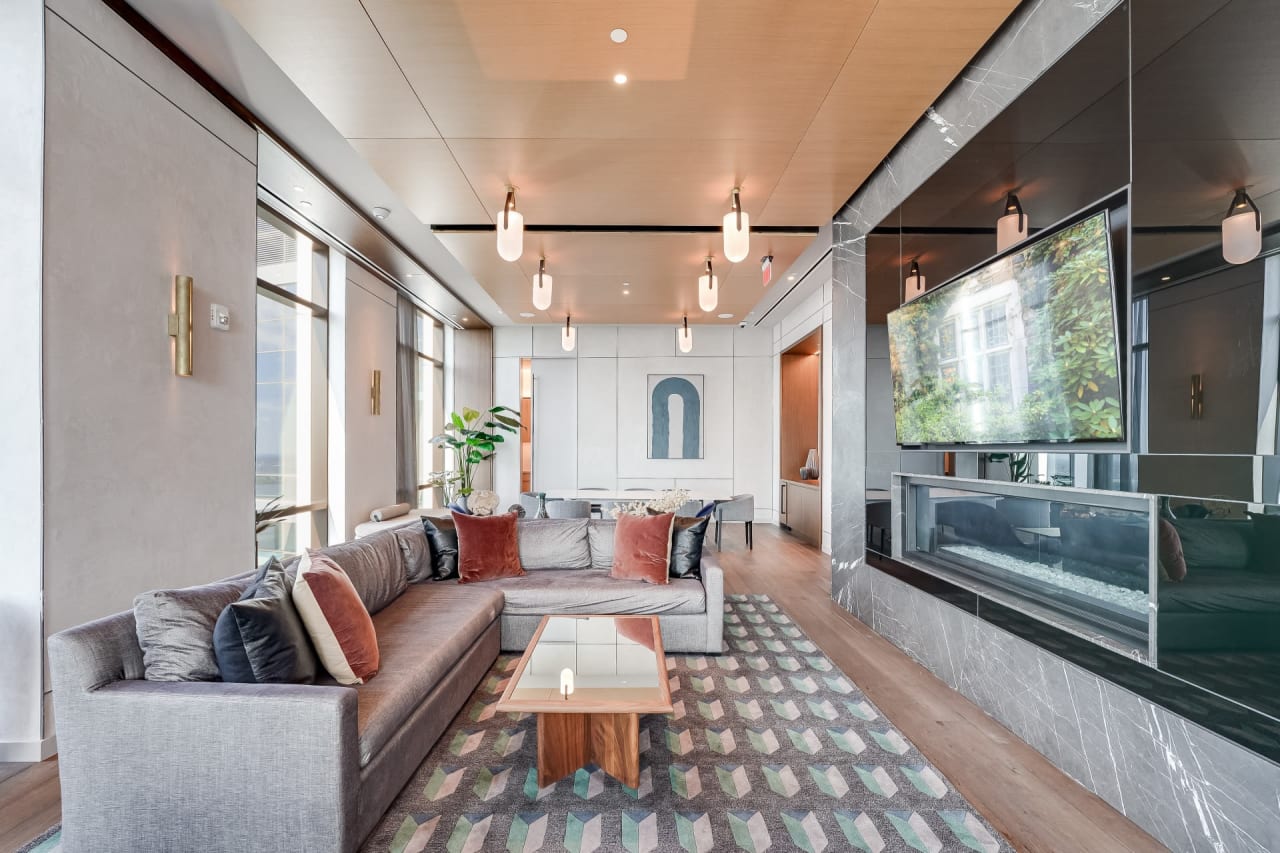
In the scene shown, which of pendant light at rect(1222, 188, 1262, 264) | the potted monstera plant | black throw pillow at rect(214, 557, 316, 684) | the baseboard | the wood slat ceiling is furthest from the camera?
the potted monstera plant

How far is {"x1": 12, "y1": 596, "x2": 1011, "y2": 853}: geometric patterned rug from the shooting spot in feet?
6.19

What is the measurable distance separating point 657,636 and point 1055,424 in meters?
1.90

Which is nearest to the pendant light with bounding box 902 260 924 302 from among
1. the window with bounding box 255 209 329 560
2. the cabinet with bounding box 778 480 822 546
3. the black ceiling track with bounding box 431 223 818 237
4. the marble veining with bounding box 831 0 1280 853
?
the marble veining with bounding box 831 0 1280 853

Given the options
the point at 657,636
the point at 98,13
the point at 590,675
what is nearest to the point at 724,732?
the point at 657,636

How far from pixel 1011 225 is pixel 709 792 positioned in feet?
8.77

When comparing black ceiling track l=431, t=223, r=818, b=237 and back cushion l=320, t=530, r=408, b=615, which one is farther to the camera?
black ceiling track l=431, t=223, r=818, b=237

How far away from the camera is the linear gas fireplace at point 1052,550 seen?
2.05 meters

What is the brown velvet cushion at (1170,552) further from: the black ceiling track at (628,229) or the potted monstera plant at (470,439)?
the potted monstera plant at (470,439)

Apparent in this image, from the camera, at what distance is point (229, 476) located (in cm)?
344

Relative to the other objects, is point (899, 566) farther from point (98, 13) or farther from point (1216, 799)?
point (98, 13)

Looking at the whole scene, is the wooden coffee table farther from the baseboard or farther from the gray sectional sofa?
the baseboard

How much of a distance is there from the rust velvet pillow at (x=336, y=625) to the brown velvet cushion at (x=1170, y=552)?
2.76 metres

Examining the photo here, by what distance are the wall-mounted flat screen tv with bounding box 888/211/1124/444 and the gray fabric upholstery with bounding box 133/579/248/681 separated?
3.10 m

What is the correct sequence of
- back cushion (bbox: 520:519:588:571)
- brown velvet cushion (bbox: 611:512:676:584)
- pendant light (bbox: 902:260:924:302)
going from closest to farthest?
pendant light (bbox: 902:260:924:302)
brown velvet cushion (bbox: 611:512:676:584)
back cushion (bbox: 520:519:588:571)
